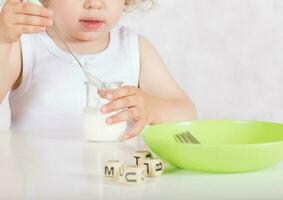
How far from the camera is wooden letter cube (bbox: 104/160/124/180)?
0.73 m

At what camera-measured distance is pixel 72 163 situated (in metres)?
0.85

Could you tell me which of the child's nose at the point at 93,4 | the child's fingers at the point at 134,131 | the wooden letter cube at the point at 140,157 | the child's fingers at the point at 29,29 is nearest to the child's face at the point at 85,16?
the child's nose at the point at 93,4

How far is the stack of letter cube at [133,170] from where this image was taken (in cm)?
71

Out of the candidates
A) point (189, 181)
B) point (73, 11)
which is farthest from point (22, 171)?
point (73, 11)

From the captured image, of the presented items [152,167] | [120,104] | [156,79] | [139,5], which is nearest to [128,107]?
[120,104]

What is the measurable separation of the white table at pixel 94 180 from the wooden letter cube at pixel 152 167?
0.4 inches

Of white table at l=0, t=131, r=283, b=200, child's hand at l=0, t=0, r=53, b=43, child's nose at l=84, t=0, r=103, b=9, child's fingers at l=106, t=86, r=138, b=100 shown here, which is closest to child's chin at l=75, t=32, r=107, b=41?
child's nose at l=84, t=0, r=103, b=9

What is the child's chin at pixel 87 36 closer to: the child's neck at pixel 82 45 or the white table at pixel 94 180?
the child's neck at pixel 82 45

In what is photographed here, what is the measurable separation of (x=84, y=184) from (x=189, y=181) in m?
0.12

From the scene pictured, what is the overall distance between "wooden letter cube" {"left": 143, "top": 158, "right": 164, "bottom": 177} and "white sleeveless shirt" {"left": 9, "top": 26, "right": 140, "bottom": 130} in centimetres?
77

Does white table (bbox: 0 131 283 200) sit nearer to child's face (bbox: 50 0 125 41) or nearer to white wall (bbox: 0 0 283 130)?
child's face (bbox: 50 0 125 41)

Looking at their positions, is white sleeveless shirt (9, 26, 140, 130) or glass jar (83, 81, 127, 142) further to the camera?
white sleeveless shirt (9, 26, 140, 130)

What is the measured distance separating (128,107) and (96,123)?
80mm

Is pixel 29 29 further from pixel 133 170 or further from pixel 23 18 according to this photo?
pixel 133 170
